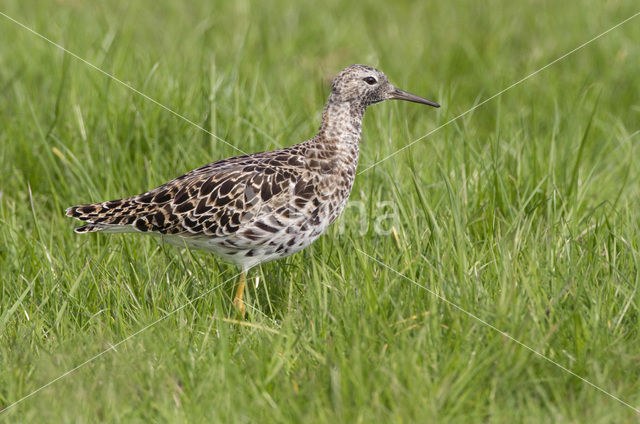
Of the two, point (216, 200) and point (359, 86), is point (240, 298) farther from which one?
point (359, 86)

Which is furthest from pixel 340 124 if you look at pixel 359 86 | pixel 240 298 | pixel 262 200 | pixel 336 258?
pixel 240 298

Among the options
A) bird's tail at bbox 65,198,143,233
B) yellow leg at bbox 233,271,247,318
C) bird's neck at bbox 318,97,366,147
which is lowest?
yellow leg at bbox 233,271,247,318

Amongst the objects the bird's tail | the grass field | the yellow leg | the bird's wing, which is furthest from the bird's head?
the bird's tail

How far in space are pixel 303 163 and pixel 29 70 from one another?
4.06 metres

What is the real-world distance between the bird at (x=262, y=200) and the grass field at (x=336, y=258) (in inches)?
9.4

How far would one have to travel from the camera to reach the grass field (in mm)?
3902

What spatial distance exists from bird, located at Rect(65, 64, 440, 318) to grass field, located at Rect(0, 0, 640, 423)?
24 centimetres

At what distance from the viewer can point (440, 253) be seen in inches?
195

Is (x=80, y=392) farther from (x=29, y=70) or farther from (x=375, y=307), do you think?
(x=29, y=70)

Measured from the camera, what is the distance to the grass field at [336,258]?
3.90 meters

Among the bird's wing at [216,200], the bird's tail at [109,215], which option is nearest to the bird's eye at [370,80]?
the bird's wing at [216,200]

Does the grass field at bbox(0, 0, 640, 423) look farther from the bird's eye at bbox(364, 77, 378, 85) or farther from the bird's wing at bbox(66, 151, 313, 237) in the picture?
the bird's eye at bbox(364, 77, 378, 85)

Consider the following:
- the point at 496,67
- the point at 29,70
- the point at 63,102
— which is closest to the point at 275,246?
the point at 63,102

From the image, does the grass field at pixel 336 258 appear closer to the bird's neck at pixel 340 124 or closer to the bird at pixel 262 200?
the bird at pixel 262 200
